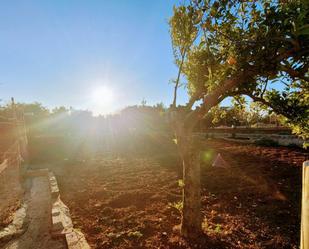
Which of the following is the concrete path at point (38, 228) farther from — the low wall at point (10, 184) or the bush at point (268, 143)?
the bush at point (268, 143)

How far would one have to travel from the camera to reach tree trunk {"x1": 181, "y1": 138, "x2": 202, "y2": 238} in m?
3.40

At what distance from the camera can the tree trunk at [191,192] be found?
11.1 ft

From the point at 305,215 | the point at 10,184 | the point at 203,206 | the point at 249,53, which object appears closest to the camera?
the point at 305,215

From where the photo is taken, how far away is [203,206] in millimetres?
5035

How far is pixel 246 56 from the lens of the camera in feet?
8.33

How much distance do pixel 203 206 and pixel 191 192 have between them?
1944 millimetres

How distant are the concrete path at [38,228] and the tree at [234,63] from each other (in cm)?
266

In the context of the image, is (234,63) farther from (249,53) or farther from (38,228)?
(38,228)

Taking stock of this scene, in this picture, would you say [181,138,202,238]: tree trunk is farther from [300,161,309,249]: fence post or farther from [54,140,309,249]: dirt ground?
[300,161,309,249]: fence post

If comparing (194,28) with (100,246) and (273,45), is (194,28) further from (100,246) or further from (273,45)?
(100,246)

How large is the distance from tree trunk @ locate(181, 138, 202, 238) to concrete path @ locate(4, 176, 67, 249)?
2320mm

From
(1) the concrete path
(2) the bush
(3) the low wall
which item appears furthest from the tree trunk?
(2) the bush

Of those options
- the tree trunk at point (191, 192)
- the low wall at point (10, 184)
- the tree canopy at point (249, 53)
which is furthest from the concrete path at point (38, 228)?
the tree canopy at point (249, 53)

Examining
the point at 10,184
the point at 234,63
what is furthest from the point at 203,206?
the point at 10,184
